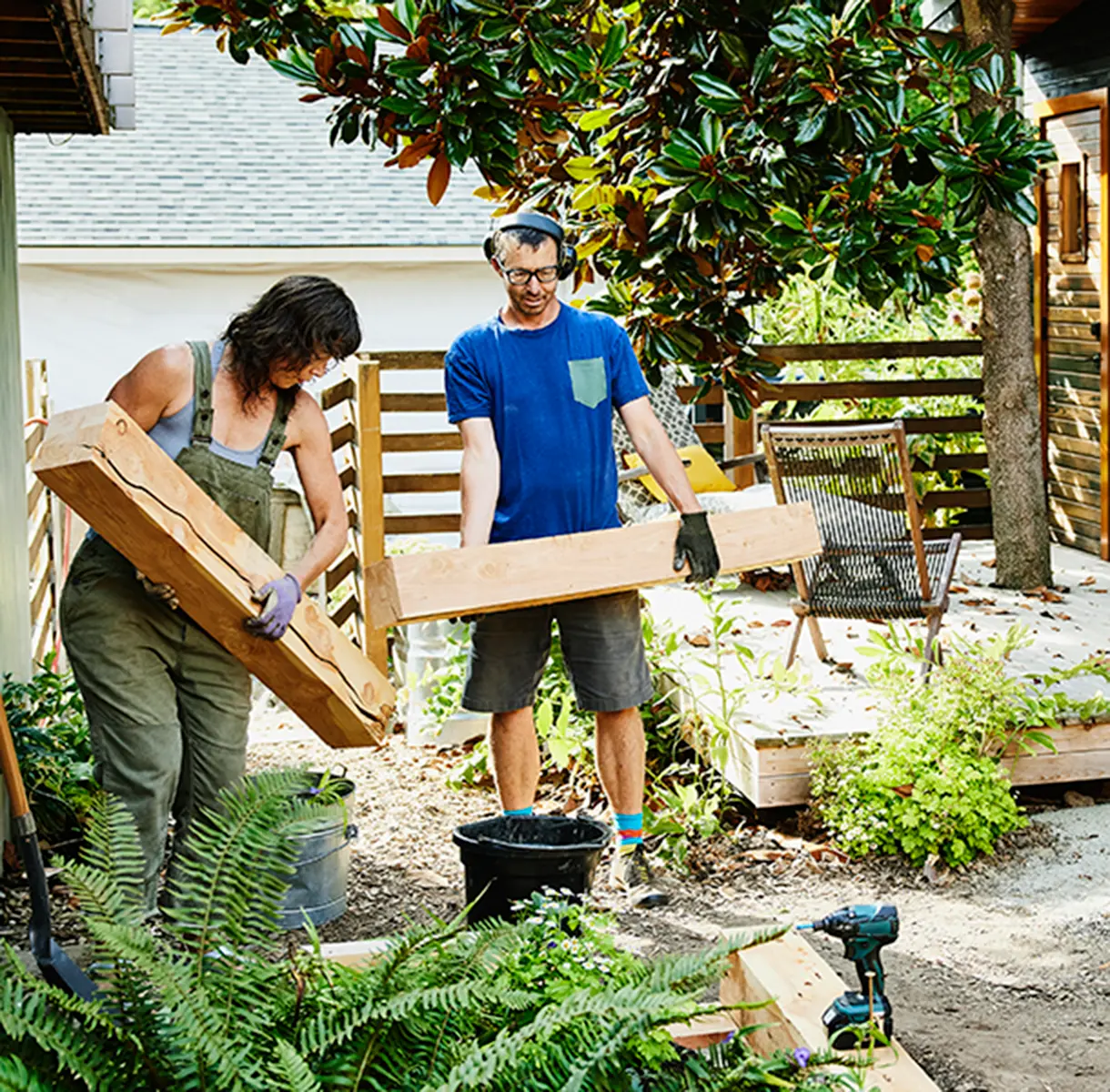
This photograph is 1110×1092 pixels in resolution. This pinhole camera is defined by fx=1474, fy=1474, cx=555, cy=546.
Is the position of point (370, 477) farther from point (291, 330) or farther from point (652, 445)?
point (291, 330)

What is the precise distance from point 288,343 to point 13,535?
9.38 ft

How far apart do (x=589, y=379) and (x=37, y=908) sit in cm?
222

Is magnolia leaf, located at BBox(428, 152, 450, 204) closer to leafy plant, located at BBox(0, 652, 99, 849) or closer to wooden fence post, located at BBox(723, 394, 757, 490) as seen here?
leafy plant, located at BBox(0, 652, 99, 849)

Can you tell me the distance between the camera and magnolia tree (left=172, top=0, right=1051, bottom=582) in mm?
3834

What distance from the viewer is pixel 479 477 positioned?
4309mm

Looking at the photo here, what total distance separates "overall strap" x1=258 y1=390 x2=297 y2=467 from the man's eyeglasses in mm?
861

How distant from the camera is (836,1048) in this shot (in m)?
2.54

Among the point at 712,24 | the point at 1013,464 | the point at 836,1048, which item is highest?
the point at 712,24

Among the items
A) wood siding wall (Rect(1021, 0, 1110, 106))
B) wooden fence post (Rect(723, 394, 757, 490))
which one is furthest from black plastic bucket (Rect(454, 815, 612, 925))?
wood siding wall (Rect(1021, 0, 1110, 106))

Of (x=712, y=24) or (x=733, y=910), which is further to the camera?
(x=733, y=910)

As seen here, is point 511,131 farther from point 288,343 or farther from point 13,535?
point 13,535

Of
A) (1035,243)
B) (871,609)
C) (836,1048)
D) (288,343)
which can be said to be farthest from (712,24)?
(1035,243)

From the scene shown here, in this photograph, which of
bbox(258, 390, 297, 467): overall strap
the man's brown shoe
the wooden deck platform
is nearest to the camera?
bbox(258, 390, 297, 467): overall strap

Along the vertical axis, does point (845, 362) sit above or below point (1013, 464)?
above
